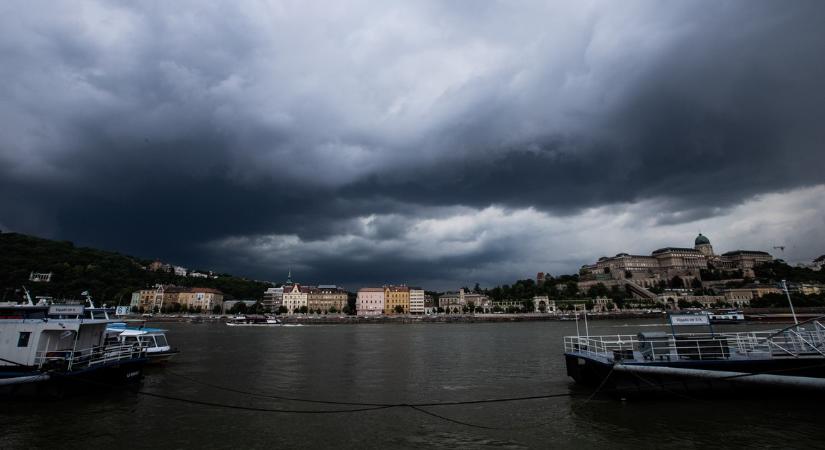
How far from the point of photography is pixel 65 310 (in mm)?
24297

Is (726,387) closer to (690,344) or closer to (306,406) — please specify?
(690,344)

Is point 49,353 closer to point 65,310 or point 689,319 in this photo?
point 65,310

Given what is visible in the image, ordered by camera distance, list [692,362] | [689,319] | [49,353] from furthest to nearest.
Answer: [49,353], [689,319], [692,362]

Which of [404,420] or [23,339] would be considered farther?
[23,339]

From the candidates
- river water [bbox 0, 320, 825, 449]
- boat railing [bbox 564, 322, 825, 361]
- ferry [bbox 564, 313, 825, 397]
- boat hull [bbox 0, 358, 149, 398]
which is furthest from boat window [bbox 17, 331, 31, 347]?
boat railing [bbox 564, 322, 825, 361]

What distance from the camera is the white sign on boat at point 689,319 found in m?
22.5

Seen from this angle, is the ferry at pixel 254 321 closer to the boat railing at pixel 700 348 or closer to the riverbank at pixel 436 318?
the riverbank at pixel 436 318

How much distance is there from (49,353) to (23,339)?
4.60 ft

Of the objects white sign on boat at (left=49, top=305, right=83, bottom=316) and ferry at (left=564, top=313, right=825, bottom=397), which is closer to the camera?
ferry at (left=564, top=313, right=825, bottom=397)

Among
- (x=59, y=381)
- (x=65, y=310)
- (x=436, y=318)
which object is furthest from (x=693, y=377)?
(x=436, y=318)

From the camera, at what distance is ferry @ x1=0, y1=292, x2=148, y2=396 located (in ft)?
70.4

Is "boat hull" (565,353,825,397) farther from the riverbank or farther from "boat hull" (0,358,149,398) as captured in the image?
the riverbank

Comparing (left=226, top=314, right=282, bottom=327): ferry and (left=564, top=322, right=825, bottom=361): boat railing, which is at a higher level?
(left=226, top=314, right=282, bottom=327): ferry

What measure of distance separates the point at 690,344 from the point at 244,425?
73.2 feet
